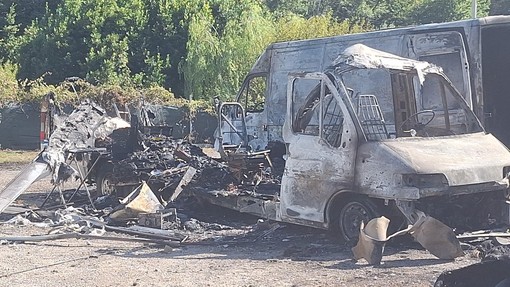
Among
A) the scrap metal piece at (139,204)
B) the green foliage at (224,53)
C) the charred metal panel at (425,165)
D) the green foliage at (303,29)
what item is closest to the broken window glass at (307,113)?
the charred metal panel at (425,165)

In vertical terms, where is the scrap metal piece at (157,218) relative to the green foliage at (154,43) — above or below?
below

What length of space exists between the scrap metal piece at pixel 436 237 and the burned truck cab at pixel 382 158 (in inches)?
12.7

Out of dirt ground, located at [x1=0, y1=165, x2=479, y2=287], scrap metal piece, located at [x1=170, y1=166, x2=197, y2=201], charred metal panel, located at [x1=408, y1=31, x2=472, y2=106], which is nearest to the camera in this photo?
dirt ground, located at [x1=0, y1=165, x2=479, y2=287]

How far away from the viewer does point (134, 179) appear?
1300cm

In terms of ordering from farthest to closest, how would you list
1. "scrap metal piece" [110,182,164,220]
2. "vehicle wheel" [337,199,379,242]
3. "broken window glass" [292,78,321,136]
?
"scrap metal piece" [110,182,164,220] < "broken window glass" [292,78,321,136] < "vehicle wheel" [337,199,379,242]

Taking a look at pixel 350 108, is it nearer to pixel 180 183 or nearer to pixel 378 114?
pixel 378 114

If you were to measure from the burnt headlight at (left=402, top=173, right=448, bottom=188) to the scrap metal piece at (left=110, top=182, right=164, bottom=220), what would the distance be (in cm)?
421

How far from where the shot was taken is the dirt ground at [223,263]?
25.7 feet

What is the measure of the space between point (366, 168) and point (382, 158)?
0.80 ft

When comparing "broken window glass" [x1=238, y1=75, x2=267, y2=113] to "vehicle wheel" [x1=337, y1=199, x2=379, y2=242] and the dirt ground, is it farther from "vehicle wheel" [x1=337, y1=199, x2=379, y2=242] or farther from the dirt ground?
"vehicle wheel" [x1=337, y1=199, x2=379, y2=242]

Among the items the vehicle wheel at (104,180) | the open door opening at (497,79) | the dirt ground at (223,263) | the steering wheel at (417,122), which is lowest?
the dirt ground at (223,263)

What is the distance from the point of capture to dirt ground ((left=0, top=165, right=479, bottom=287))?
7828 millimetres

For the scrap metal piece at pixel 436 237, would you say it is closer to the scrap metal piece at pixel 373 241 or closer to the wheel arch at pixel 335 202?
the scrap metal piece at pixel 373 241

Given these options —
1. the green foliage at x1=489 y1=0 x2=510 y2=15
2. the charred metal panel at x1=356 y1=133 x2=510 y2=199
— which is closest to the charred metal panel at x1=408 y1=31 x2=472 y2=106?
the charred metal panel at x1=356 y1=133 x2=510 y2=199
